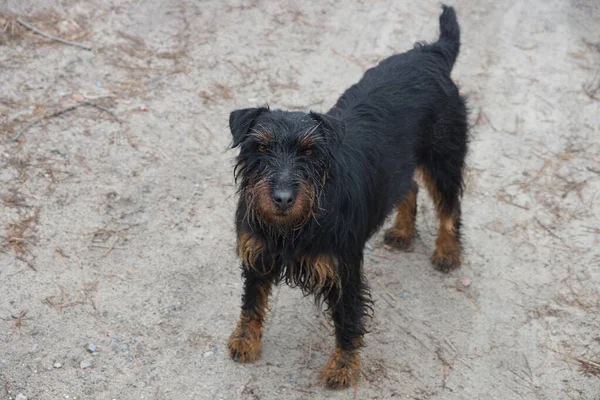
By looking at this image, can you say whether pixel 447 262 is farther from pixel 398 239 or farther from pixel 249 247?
pixel 249 247

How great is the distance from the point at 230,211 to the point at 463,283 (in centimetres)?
209

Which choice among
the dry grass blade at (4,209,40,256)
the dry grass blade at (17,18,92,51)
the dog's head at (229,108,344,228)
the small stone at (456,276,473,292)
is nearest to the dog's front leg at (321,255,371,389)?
the dog's head at (229,108,344,228)

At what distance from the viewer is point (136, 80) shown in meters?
7.92

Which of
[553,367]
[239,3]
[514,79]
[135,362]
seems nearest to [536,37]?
[514,79]

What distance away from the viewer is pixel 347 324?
199 inches

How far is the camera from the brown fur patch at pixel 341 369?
5.20 metres

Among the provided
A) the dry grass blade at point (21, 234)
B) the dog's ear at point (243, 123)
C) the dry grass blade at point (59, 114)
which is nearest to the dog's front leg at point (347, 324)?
the dog's ear at point (243, 123)

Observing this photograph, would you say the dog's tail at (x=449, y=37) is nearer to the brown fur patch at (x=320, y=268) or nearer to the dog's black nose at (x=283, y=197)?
the brown fur patch at (x=320, y=268)

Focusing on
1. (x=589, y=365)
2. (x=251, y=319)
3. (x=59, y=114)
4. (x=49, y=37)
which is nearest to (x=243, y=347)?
(x=251, y=319)

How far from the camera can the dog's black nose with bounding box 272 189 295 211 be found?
167 inches

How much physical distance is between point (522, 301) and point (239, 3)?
5.34 m

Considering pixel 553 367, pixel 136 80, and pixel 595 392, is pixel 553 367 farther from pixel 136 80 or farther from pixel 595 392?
pixel 136 80

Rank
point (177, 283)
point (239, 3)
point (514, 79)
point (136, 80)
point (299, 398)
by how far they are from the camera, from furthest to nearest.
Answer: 1. point (239, 3)
2. point (514, 79)
3. point (136, 80)
4. point (177, 283)
5. point (299, 398)

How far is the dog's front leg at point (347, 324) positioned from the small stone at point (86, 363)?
1.59 m
